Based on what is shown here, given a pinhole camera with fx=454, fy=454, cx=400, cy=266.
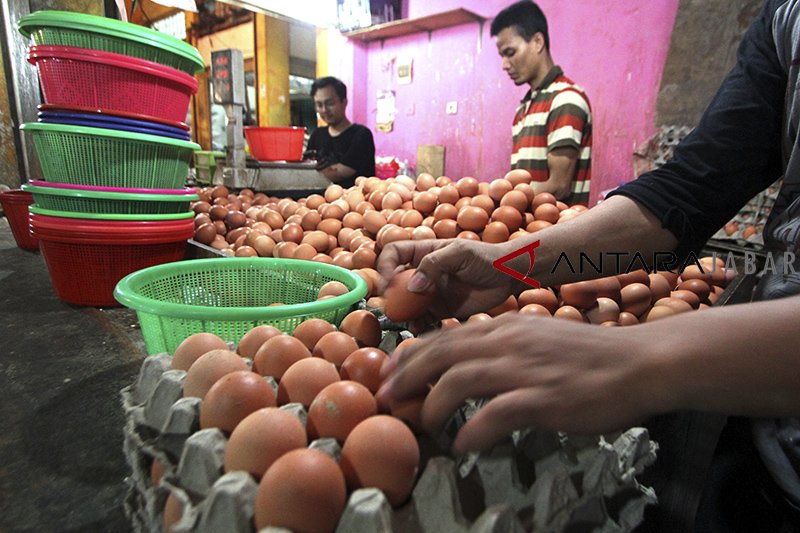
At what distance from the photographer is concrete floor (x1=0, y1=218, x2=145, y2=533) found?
0.80 m

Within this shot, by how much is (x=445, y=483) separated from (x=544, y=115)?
2669 mm

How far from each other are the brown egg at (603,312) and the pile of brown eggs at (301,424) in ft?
3.22

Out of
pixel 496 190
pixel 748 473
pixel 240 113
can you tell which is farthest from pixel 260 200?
pixel 748 473

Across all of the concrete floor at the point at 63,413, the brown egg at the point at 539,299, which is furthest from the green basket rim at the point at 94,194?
the brown egg at the point at 539,299

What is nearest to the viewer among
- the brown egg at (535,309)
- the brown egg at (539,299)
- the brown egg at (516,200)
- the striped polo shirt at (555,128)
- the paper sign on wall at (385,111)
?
the brown egg at (535,309)

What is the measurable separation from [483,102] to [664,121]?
2120 millimetres

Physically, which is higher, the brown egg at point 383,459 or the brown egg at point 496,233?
the brown egg at point 496,233

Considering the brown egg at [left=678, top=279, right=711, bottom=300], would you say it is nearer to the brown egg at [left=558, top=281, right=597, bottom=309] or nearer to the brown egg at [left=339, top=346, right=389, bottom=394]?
the brown egg at [left=558, top=281, right=597, bottom=309]

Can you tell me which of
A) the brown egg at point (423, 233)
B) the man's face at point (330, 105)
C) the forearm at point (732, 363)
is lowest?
the brown egg at point (423, 233)

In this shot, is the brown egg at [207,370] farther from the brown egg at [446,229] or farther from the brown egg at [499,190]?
the brown egg at [499,190]

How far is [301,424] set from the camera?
0.70 metres

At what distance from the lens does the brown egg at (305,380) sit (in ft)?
2.60

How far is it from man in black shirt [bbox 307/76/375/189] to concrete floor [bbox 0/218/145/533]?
2.53 m

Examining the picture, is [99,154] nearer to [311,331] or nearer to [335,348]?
[311,331]
